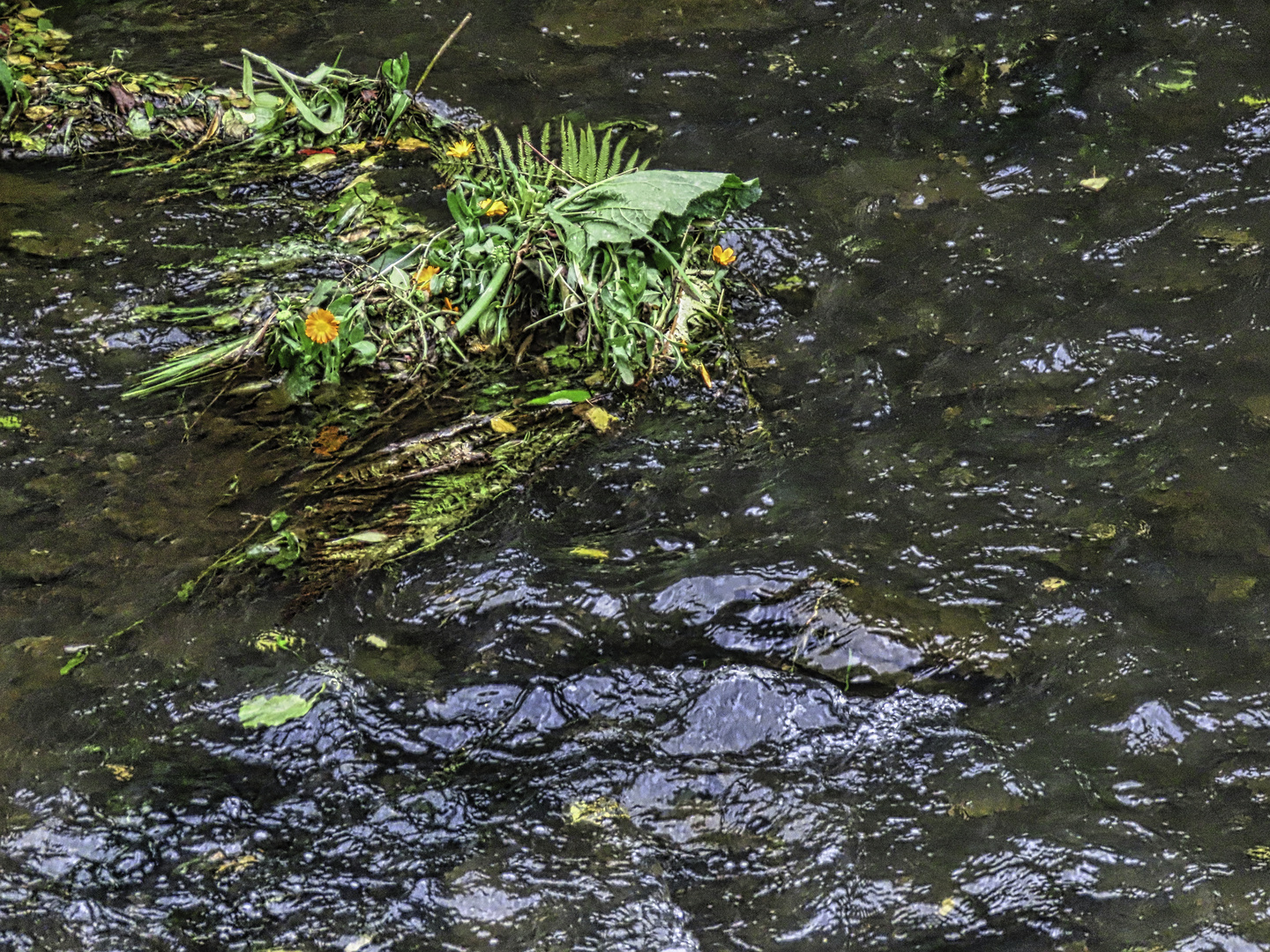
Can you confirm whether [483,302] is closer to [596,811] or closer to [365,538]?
[365,538]

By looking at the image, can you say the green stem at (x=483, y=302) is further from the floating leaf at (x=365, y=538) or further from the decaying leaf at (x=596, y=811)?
A: the decaying leaf at (x=596, y=811)

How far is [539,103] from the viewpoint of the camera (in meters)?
5.12

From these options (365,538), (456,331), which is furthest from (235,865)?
(456,331)

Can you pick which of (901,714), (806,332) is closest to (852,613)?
(901,714)

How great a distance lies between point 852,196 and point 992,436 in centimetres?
157

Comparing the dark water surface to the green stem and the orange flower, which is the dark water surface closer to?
the orange flower

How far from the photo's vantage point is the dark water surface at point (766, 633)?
225 cm

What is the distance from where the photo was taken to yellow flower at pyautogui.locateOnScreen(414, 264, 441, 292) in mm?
3820

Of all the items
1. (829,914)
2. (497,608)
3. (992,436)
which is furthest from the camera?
(992,436)

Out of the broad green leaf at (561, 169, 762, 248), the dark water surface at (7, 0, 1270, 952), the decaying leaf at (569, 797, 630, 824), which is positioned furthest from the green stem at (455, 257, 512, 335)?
the decaying leaf at (569, 797, 630, 824)

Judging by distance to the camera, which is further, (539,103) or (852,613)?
(539,103)

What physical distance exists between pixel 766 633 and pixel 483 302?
1.72 meters

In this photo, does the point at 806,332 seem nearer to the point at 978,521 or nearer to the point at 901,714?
the point at 978,521

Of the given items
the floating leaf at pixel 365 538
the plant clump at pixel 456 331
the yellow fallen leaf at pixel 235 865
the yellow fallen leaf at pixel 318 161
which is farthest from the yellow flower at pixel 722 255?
the yellow fallen leaf at pixel 235 865
